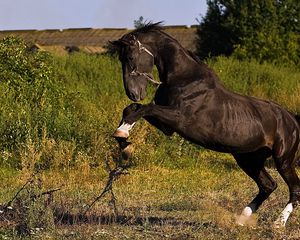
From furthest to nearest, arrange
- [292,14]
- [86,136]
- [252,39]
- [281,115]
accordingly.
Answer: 1. [292,14]
2. [252,39]
3. [86,136]
4. [281,115]

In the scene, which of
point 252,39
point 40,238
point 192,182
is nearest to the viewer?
point 40,238

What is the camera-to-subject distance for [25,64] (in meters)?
18.9

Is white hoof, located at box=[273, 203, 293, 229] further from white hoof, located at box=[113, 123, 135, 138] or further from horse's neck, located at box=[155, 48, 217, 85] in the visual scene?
white hoof, located at box=[113, 123, 135, 138]

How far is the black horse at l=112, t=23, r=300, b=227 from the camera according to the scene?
8.81 metres

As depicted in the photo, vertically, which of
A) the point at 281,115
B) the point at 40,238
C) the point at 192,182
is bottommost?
the point at 192,182

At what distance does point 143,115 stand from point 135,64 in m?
0.76

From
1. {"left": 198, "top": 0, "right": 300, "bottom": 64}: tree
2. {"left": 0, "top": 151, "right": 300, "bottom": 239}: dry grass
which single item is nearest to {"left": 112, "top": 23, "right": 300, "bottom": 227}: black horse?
{"left": 0, "top": 151, "right": 300, "bottom": 239}: dry grass

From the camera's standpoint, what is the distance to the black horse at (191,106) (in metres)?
8.81

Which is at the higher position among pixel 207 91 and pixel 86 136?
pixel 207 91

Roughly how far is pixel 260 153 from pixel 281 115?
531 mm

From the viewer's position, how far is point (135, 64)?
29.7 feet

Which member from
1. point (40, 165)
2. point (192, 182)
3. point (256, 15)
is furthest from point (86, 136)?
point (256, 15)

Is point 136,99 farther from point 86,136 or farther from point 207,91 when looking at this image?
point 86,136

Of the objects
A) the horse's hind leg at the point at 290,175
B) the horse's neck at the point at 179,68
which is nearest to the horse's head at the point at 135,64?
the horse's neck at the point at 179,68
